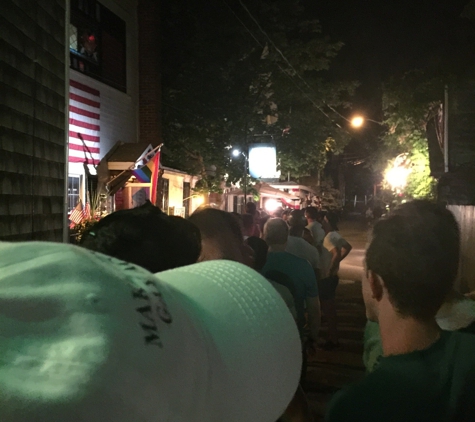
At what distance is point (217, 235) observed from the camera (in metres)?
3.30

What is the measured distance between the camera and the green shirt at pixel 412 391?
1.52 metres

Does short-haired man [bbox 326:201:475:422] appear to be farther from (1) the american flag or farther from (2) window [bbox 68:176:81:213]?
(1) the american flag

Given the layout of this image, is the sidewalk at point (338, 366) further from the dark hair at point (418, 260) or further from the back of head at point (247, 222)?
the dark hair at point (418, 260)

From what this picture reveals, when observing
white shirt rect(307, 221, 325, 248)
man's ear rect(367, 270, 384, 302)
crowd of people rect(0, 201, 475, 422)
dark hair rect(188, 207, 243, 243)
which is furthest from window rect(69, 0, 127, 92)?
man's ear rect(367, 270, 384, 302)

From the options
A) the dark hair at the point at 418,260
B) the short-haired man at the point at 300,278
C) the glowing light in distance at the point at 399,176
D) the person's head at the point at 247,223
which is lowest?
the short-haired man at the point at 300,278

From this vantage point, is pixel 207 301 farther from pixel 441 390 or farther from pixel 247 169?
pixel 247 169

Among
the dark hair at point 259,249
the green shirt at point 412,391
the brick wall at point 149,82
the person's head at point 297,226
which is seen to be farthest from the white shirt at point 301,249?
the brick wall at point 149,82

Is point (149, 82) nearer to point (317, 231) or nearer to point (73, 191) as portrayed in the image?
point (73, 191)

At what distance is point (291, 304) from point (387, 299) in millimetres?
1651

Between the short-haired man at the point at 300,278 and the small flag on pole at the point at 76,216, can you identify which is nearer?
the short-haired man at the point at 300,278

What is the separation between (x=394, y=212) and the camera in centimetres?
194

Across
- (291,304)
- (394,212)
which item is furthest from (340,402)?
(291,304)

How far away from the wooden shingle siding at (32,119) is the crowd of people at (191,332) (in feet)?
9.55

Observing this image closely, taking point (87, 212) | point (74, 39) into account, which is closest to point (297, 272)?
point (87, 212)
